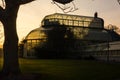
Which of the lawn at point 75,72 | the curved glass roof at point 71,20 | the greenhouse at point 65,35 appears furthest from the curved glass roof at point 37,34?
the lawn at point 75,72

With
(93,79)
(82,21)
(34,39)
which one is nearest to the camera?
(93,79)

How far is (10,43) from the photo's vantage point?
19.0 metres

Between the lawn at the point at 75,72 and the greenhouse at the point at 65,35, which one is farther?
the greenhouse at the point at 65,35

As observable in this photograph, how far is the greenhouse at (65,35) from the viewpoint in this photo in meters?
68.0

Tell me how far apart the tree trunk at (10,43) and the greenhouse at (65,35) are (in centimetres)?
4743

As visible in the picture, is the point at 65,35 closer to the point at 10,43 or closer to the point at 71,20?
the point at 71,20

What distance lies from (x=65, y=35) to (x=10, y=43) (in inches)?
1980

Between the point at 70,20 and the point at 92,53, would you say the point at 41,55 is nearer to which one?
the point at 92,53

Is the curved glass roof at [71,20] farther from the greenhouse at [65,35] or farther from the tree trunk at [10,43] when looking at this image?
the tree trunk at [10,43]

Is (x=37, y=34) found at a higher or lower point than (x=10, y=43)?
higher

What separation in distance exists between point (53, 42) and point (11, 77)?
51.1m

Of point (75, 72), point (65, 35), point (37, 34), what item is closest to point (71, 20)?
point (37, 34)

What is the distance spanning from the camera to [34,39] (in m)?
76.7

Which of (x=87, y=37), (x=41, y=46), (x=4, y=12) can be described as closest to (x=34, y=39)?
(x=41, y=46)
